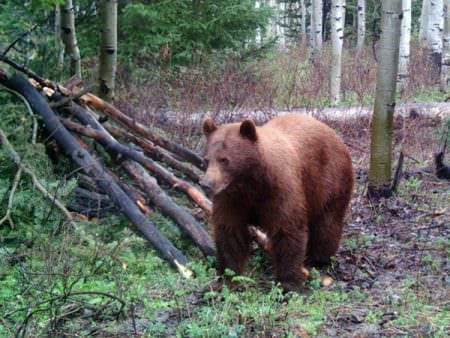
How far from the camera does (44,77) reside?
819 centimetres

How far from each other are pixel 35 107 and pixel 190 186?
1979 millimetres

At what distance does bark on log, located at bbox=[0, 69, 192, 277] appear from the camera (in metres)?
5.99

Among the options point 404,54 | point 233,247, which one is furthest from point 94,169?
point 404,54

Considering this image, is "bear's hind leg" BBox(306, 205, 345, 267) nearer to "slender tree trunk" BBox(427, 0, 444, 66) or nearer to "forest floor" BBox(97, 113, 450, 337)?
"forest floor" BBox(97, 113, 450, 337)

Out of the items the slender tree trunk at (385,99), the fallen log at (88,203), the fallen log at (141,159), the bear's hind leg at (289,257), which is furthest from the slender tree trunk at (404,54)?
the bear's hind leg at (289,257)

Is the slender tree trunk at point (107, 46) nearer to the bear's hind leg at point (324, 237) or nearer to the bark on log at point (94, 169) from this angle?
the bark on log at point (94, 169)

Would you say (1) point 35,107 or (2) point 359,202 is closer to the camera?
(1) point 35,107

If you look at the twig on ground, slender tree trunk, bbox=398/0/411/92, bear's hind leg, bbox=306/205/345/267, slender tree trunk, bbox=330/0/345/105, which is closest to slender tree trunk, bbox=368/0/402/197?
bear's hind leg, bbox=306/205/345/267

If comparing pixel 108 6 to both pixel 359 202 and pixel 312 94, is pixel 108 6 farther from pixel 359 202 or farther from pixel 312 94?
pixel 312 94

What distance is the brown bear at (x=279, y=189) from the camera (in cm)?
504

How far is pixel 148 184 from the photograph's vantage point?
680 centimetres

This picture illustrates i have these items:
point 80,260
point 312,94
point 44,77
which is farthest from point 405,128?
point 80,260

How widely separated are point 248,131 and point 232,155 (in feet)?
0.81

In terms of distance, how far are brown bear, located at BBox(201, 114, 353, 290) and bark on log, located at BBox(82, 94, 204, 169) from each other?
62.4 inches
